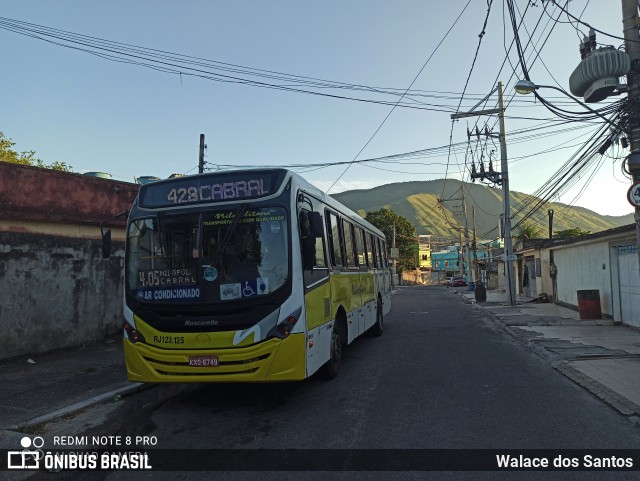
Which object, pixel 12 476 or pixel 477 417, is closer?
pixel 12 476

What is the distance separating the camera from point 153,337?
6.03 metres

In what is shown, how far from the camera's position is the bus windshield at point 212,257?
5930 millimetres

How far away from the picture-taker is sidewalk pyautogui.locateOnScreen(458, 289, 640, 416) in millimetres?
6656

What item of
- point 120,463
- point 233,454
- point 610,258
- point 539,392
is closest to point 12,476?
point 120,463

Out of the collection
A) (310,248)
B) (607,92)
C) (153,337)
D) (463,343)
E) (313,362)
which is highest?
(607,92)

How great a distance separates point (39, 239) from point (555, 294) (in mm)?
21807

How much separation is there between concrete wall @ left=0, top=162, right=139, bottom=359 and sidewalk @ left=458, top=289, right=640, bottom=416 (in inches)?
412

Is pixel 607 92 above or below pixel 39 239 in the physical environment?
above

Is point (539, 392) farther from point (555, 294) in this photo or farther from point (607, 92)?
point (555, 294)

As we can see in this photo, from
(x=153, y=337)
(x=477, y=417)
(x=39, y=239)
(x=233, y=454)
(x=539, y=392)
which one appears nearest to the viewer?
(x=233, y=454)

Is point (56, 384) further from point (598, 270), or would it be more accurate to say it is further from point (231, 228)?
point (598, 270)

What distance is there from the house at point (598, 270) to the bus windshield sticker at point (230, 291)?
33.4 ft

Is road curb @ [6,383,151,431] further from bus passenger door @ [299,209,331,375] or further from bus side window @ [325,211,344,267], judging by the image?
bus side window @ [325,211,344,267]

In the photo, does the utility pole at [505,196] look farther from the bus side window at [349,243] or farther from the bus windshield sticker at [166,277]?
the bus windshield sticker at [166,277]
